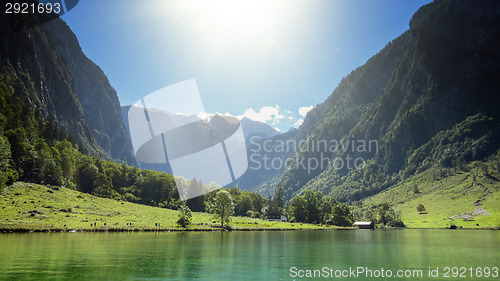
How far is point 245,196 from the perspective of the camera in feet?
544

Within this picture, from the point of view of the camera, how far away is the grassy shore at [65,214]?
6259 centimetres

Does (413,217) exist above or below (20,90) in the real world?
below

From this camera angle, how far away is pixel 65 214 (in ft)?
249

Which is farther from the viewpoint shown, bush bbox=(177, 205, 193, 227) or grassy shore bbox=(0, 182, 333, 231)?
bush bbox=(177, 205, 193, 227)

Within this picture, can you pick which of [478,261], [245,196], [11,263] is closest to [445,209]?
[245,196]

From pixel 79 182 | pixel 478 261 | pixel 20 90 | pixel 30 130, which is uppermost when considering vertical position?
pixel 20 90

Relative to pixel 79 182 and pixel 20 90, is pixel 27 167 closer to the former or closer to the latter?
pixel 79 182

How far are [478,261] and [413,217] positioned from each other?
19209 cm

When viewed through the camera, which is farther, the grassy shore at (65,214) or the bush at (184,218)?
the bush at (184,218)

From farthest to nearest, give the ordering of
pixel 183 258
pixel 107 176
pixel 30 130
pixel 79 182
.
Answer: pixel 107 176 < pixel 79 182 < pixel 30 130 < pixel 183 258

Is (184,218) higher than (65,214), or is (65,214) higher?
(65,214)

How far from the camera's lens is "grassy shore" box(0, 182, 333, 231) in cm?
6259

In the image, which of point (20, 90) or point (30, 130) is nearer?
point (30, 130)

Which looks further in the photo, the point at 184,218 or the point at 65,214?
the point at 184,218
